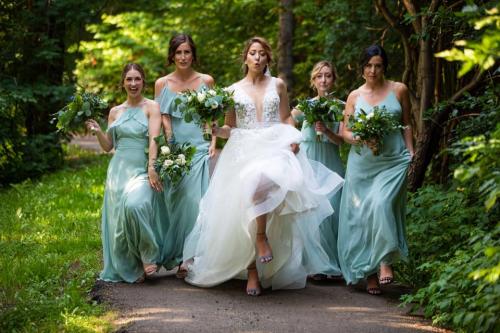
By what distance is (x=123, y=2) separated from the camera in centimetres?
2208

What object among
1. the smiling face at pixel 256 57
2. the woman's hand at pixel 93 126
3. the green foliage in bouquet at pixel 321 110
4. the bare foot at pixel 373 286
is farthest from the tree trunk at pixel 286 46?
the bare foot at pixel 373 286

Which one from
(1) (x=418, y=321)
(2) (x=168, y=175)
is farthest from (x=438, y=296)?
(2) (x=168, y=175)

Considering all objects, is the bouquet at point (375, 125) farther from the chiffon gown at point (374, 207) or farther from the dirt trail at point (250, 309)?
the dirt trail at point (250, 309)

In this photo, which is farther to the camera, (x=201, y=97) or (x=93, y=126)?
(x=93, y=126)

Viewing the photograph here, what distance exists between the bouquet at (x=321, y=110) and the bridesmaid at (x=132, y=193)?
160cm

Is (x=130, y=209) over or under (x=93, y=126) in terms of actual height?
under

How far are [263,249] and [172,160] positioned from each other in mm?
1405

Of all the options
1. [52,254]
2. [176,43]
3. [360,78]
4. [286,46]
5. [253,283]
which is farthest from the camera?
[286,46]

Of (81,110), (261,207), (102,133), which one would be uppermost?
(81,110)

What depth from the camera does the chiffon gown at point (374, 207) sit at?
7305 mm

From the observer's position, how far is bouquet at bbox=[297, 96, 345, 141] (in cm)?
788

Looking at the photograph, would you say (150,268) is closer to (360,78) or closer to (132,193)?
(132,193)

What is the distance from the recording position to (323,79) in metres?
8.68

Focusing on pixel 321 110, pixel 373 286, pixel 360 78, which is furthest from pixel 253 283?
pixel 360 78
